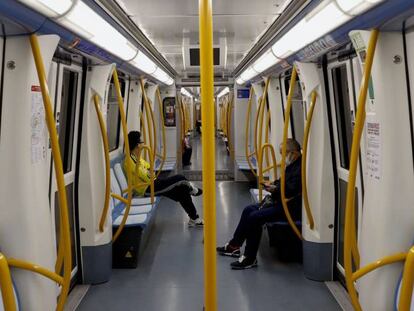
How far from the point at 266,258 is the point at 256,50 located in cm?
262

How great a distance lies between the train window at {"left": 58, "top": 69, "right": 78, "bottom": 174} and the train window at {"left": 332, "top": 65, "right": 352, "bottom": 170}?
2450 mm

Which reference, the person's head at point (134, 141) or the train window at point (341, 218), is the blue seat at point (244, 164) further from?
the train window at point (341, 218)

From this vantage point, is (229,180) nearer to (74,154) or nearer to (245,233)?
(245,233)

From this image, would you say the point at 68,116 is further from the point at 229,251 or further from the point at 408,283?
the point at 408,283

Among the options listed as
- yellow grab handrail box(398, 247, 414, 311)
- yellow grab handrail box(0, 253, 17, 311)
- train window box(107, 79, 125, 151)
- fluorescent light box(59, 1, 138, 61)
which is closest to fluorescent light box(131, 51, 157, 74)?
fluorescent light box(59, 1, 138, 61)

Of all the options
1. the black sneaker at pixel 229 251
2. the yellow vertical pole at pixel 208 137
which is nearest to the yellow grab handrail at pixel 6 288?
the yellow vertical pole at pixel 208 137

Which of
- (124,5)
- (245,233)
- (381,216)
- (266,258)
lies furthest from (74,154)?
(381,216)

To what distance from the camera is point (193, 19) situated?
4250 mm

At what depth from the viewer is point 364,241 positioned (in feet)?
8.55

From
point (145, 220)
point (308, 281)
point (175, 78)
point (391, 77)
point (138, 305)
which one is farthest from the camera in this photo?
point (175, 78)

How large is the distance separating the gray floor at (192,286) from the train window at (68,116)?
4.20 ft

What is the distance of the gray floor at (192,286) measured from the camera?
3.79 meters

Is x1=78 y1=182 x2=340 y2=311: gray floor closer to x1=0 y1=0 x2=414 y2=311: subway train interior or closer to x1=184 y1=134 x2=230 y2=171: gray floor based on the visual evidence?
x1=0 y1=0 x2=414 y2=311: subway train interior

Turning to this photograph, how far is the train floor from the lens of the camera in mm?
3787
